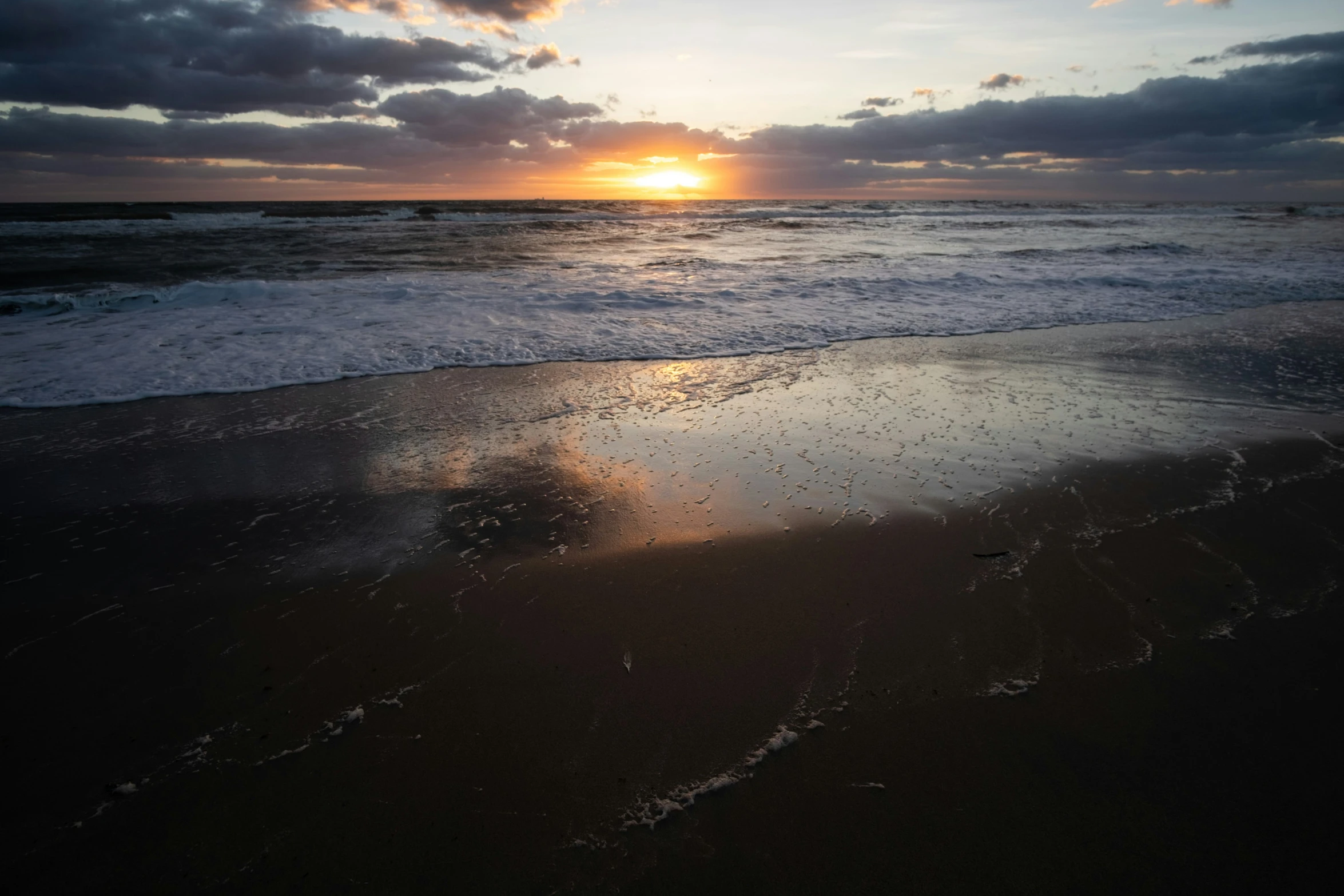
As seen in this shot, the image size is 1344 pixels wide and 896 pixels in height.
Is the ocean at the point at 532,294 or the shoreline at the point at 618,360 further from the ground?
the ocean at the point at 532,294

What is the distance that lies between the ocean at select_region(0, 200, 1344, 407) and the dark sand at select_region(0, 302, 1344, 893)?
9.36 ft

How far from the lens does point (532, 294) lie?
11.6m

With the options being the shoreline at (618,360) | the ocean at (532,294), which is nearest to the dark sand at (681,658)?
the shoreline at (618,360)

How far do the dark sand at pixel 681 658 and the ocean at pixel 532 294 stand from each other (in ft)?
9.36

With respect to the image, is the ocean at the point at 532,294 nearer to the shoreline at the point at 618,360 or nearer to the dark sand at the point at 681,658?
the shoreline at the point at 618,360

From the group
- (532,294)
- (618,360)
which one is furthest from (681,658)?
(532,294)

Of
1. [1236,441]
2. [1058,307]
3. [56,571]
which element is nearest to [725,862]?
[56,571]

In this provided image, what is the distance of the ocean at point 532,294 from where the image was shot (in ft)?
25.5

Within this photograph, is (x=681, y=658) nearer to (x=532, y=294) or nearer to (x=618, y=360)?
(x=618, y=360)

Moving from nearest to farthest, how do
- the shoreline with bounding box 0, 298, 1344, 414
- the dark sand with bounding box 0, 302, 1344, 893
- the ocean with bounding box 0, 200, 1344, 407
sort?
1. the dark sand with bounding box 0, 302, 1344, 893
2. the shoreline with bounding box 0, 298, 1344, 414
3. the ocean with bounding box 0, 200, 1344, 407

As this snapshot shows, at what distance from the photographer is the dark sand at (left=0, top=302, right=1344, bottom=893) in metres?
1.92

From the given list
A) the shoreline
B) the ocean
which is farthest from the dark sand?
the ocean

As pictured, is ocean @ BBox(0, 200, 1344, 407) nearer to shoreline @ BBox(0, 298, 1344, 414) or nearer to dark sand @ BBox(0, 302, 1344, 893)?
shoreline @ BBox(0, 298, 1344, 414)

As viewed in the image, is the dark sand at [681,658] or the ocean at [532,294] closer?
the dark sand at [681,658]
